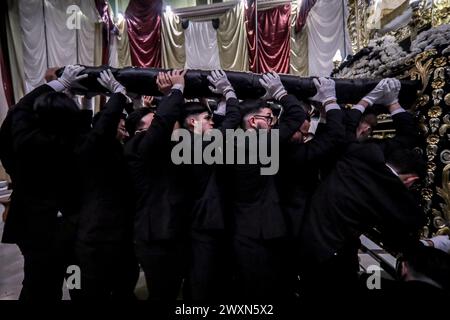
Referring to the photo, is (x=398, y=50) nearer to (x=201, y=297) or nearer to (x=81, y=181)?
(x=201, y=297)

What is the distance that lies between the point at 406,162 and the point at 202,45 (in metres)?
5.92

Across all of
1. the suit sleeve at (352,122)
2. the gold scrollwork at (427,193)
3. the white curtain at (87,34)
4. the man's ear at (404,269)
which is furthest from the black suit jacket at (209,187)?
the white curtain at (87,34)

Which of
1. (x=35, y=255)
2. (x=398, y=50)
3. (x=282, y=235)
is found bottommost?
(x=35, y=255)

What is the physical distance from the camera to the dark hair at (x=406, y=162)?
1.34 meters

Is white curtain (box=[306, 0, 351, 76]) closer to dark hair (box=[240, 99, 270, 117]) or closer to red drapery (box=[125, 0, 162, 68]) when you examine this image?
red drapery (box=[125, 0, 162, 68])

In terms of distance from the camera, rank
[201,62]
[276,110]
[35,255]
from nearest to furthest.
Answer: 1. [35,255]
2. [276,110]
3. [201,62]

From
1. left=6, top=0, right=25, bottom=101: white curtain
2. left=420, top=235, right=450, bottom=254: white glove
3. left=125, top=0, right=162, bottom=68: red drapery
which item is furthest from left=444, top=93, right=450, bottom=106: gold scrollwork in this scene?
left=6, top=0, right=25, bottom=101: white curtain

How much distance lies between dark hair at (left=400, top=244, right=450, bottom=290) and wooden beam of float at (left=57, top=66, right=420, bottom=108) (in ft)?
2.87

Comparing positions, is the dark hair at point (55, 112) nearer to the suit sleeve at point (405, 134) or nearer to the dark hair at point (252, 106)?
the dark hair at point (252, 106)

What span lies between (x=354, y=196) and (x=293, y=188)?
1.08 feet

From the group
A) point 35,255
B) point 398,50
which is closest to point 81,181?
point 35,255

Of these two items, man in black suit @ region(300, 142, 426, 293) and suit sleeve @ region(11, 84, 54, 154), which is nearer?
man in black suit @ region(300, 142, 426, 293)

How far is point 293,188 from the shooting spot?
4.90 feet

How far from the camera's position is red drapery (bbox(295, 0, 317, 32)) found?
5.25m
